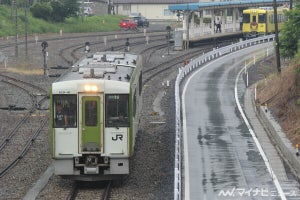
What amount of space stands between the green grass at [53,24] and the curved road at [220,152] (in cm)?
3278

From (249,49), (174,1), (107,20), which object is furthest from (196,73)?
(174,1)

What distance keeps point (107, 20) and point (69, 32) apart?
11387 mm

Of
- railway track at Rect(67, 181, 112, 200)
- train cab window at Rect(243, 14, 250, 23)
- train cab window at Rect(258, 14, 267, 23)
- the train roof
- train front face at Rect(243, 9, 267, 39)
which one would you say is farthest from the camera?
train cab window at Rect(243, 14, 250, 23)

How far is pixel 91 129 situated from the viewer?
20219mm

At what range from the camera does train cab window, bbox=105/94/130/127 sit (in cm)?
2031

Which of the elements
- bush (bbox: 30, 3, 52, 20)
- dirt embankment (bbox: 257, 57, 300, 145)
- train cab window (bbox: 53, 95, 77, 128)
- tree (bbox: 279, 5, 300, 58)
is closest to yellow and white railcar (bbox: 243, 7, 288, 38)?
bush (bbox: 30, 3, 52, 20)

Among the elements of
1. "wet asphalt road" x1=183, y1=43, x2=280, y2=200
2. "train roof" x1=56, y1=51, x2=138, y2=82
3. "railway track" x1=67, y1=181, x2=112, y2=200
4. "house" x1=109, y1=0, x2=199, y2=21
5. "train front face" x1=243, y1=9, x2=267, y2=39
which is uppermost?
"house" x1=109, y1=0, x2=199, y2=21

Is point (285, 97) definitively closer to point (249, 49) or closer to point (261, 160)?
point (261, 160)

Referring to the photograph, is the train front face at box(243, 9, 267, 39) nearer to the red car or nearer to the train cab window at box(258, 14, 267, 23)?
the train cab window at box(258, 14, 267, 23)

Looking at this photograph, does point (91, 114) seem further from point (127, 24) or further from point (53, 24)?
point (127, 24)

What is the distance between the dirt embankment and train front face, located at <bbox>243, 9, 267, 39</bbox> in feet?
106

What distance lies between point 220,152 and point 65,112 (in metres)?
6.93

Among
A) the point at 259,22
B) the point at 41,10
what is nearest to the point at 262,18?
the point at 259,22

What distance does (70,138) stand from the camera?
796 inches
